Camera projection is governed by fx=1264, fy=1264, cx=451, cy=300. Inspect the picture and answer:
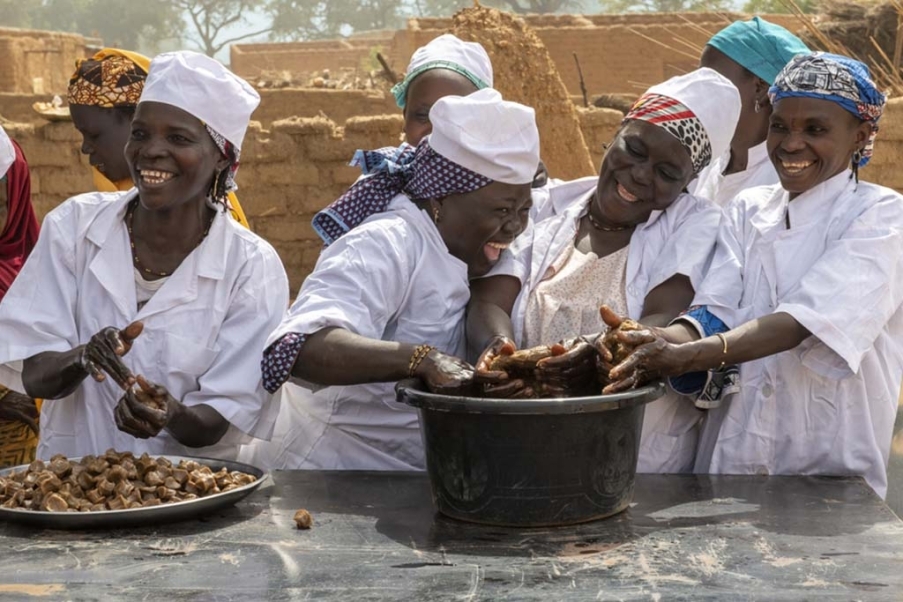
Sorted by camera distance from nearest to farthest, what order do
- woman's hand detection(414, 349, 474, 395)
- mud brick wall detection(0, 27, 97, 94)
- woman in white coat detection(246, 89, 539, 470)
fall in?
woman's hand detection(414, 349, 474, 395), woman in white coat detection(246, 89, 539, 470), mud brick wall detection(0, 27, 97, 94)

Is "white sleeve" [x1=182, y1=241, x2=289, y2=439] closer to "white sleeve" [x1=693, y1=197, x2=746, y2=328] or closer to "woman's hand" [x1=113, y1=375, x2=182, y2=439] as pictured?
"woman's hand" [x1=113, y1=375, x2=182, y2=439]

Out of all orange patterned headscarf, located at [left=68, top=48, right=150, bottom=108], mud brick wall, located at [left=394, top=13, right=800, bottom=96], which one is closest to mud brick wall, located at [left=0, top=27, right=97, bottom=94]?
mud brick wall, located at [left=394, top=13, right=800, bottom=96]

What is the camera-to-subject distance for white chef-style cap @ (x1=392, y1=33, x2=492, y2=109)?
4.48m

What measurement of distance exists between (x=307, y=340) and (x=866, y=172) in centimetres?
693

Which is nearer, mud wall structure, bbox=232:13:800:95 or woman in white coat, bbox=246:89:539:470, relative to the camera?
woman in white coat, bbox=246:89:539:470

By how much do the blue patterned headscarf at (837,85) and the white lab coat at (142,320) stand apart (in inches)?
59.9

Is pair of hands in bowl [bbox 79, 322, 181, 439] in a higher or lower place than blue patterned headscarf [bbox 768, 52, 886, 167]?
lower

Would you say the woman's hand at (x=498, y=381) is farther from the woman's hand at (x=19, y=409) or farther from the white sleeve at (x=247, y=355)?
the woman's hand at (x=19, y=409)

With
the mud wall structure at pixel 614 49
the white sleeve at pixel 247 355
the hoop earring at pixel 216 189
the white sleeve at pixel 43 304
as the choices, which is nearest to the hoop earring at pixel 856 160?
the white sleeve at pixel 247 355

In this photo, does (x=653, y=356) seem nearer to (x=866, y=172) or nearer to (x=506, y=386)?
(x=506, y=386)

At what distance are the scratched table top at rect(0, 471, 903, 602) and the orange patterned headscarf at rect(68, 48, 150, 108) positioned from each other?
5.75ft

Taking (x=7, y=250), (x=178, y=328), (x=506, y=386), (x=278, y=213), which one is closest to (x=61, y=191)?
(x=278, y=213)

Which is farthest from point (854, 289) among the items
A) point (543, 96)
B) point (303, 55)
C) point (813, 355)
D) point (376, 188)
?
point (303, 55)

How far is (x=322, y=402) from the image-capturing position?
3.47m
